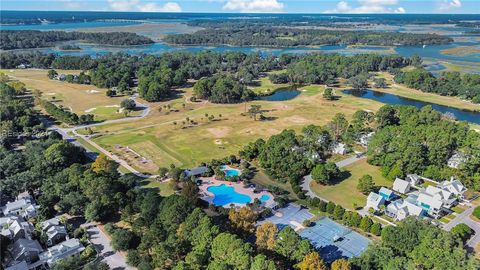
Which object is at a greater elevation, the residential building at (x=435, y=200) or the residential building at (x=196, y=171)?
the residential building at (x=435, y=200)

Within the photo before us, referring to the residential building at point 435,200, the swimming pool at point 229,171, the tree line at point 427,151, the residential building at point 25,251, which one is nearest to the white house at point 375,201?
the residential building at point 435,200

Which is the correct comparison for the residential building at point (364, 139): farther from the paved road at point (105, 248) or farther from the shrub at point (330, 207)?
the paved road at point (105, 248)

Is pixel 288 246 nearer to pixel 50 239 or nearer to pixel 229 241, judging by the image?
pixel 229 241

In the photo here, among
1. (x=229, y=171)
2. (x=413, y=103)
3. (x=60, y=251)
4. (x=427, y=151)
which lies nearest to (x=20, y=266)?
(x=60, y=251)

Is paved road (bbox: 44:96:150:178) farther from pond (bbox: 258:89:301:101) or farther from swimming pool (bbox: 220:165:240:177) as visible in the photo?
pond (bbox: 258:89:301:101)

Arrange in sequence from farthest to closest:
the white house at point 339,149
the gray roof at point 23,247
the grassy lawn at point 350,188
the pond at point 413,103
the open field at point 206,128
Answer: the pond at point 413,103 → the open field at point 206,128 → the white house at point 339,149 → the grassy lawn at point 350,188 → the gray roof at point 23,247

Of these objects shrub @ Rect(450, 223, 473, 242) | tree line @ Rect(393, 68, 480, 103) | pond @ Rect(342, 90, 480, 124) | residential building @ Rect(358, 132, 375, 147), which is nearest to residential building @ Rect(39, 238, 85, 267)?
shrub @ Rect(450, 223, 473, 242)
